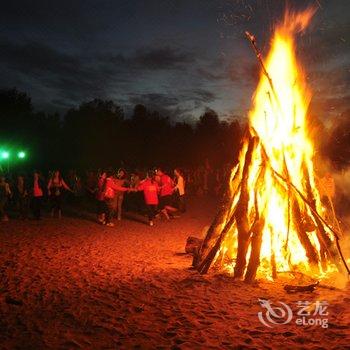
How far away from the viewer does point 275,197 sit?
8195 millimetres

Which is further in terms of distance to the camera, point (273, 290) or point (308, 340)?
point (273, 290)

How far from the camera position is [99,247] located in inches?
416

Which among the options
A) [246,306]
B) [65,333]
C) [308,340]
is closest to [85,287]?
[65,333]

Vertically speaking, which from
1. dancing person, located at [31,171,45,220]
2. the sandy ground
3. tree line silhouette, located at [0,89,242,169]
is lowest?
the sandy ground

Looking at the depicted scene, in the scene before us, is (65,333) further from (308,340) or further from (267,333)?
(308,340)

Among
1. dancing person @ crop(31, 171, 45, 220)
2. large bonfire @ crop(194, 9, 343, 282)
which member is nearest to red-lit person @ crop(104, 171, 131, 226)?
dancing person @ crop(31, 171, 45, 220)

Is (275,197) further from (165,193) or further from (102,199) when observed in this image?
(165,193)

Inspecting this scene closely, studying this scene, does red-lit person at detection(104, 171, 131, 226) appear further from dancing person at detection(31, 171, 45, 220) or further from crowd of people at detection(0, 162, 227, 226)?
dancing person at detection(31, 171, 45, 220)

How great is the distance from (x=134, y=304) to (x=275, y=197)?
3.70m

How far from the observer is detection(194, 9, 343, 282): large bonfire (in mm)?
7719

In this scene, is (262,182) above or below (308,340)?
above

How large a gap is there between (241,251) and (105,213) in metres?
8.05

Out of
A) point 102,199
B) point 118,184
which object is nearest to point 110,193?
point 102,199

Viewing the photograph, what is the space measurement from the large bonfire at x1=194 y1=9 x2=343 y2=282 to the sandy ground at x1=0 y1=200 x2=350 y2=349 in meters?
0.83
